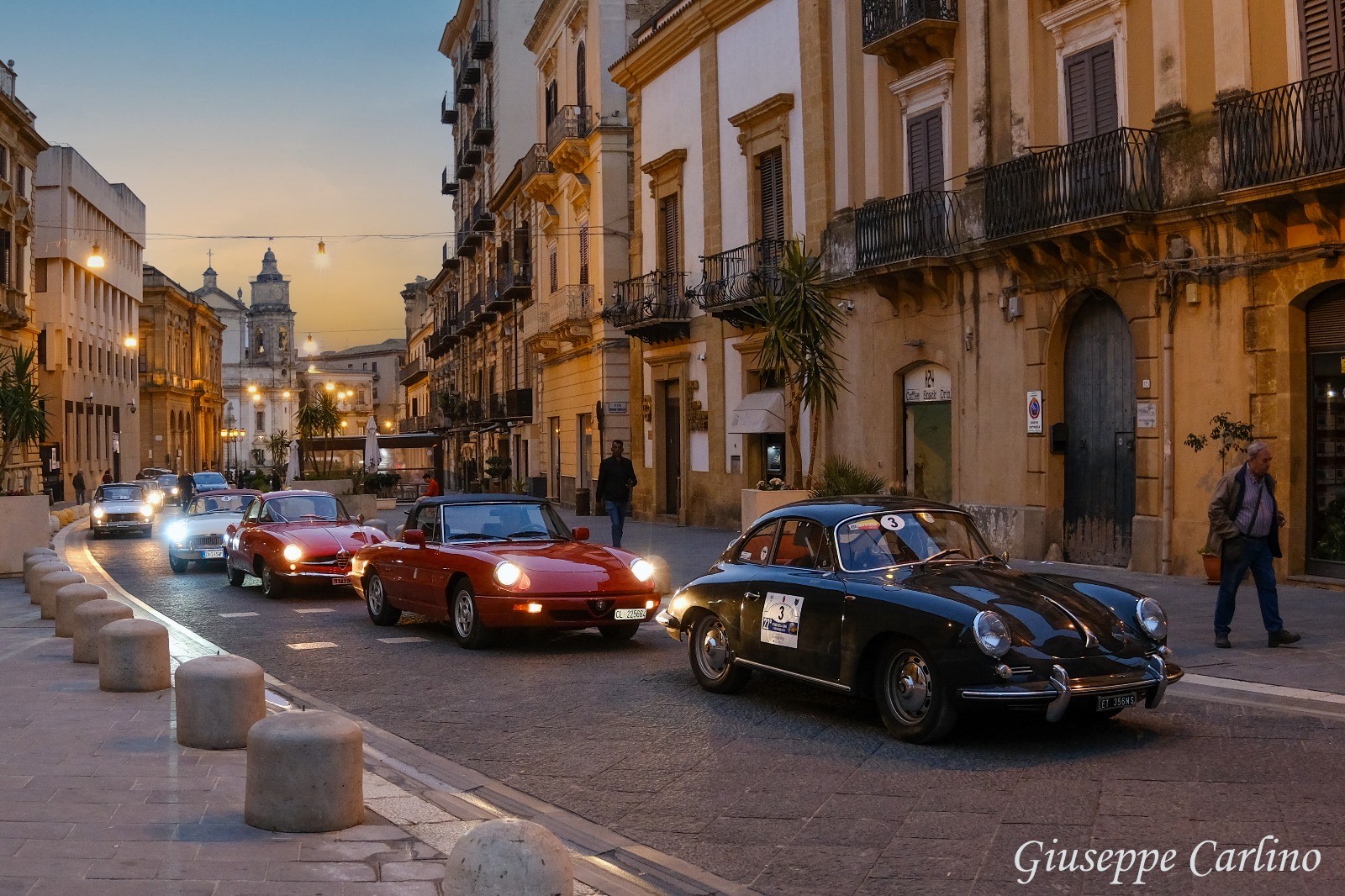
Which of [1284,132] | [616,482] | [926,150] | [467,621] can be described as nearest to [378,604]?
[467,621]

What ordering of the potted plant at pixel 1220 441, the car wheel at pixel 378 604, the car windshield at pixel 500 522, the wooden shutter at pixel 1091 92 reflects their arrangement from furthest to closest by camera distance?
1. the wooden shutter at pixel 1091 92
2. the potted plant at pixel 1220 441
3. the car wheel at pixel 378 604
4. the car windshield at pixel 500 522

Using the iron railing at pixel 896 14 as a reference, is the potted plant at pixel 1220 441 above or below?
below

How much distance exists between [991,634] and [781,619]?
179 cm

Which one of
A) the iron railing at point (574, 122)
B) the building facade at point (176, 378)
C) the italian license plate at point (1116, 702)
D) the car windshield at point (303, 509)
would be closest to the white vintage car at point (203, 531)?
the car windshield at point (303, 509)

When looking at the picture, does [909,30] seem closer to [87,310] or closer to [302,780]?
[302,780]

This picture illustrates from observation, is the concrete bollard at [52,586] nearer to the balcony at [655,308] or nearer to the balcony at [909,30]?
the balcony at [909,30]

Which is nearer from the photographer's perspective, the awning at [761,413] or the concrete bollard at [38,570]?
the concrete bollard at [38,570]

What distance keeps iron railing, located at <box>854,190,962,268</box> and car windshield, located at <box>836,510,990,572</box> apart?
12076 mm

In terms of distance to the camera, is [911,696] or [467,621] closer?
[911,696]

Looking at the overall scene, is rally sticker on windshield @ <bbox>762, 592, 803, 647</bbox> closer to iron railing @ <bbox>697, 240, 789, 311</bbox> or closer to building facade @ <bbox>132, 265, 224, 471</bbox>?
iron railing @ <bbox>697, 240, 789, 311</bbox>

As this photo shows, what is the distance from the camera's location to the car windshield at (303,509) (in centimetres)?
1872

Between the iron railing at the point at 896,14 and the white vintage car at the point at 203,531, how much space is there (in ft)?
40.8

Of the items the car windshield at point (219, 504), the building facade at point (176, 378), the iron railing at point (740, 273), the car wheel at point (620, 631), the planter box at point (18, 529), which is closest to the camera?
the car wheel at point (620, 631)

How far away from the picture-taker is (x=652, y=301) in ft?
103
